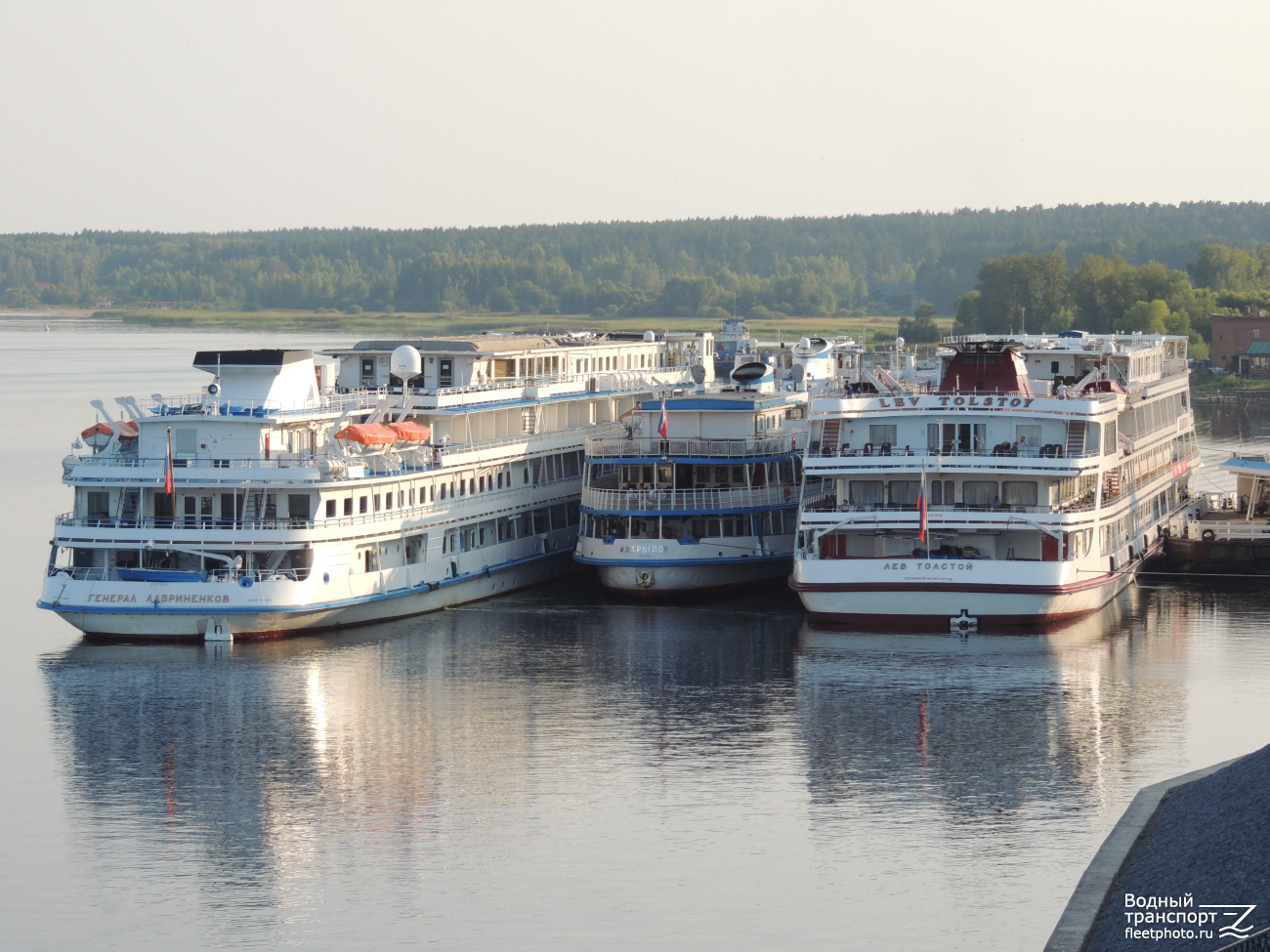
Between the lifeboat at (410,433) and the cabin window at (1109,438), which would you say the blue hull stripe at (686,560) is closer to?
the lifeboat at (410,433)

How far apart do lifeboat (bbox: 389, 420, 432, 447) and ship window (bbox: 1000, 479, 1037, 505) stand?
66.1 ft

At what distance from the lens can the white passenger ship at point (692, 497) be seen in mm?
66938

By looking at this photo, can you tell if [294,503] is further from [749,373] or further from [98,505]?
[749,373]

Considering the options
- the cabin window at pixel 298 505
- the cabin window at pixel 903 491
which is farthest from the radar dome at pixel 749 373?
the cabin window at pixel 298 505

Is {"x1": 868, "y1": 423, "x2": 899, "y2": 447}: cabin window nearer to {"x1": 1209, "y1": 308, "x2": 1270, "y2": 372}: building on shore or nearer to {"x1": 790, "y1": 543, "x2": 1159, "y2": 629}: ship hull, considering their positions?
{"x1": 790, "y1": 543, "x2": 1159, "y2": 629}: ship hull

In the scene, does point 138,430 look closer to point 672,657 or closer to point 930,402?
point 672,657

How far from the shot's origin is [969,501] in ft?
204

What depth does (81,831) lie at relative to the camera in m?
40.0

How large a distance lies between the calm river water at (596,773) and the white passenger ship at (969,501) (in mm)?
1494

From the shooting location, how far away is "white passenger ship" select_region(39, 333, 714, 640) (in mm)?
57781

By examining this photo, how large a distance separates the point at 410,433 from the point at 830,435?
14609 millimetres

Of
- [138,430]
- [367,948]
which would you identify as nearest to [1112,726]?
[367,948]

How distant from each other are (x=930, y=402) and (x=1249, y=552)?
18875 mm

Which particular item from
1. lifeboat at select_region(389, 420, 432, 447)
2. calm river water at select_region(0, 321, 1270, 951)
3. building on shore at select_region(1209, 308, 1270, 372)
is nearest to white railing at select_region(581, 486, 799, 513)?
calm river water at select_region(0, 321, 1270, 951)
